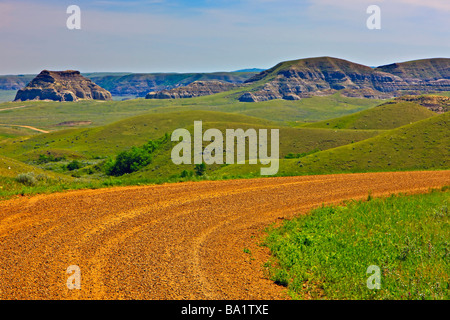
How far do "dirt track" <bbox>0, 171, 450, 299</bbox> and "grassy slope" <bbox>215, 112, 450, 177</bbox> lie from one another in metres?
30.1

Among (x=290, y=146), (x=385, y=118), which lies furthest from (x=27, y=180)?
(x=385, y=118)

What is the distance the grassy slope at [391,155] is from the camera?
2076 inches

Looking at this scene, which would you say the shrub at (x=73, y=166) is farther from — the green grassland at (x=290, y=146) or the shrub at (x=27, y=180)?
the shrub at (x=27, y=180)

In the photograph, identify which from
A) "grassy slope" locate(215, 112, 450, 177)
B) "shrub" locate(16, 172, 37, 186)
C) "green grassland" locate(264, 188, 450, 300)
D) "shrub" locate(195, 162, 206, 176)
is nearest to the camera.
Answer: "green grassland" locate(264, 188, 450, 300)

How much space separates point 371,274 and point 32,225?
1196 cm

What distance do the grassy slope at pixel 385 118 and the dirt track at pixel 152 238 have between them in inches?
4802

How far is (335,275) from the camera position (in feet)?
38.5

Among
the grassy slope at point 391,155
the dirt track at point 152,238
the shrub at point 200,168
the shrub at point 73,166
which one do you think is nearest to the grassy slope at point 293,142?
the shrub at point 200,168

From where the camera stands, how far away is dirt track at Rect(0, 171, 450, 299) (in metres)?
10.9

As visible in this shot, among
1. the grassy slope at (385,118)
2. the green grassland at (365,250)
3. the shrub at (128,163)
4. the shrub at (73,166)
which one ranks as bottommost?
the shrub at (73,166)

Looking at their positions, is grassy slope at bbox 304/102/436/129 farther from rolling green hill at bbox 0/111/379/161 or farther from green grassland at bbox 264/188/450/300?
green grassland at bbox 264/188/450/300

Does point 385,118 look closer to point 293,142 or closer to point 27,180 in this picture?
point 293,142

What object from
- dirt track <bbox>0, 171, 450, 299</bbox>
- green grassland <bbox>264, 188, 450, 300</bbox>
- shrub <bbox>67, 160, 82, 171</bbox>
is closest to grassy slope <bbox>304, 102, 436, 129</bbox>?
shrub <bbox>67, 160, 82, 171</bbox>
